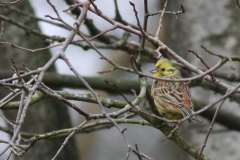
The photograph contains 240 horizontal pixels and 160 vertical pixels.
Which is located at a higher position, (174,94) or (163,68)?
(163,68)

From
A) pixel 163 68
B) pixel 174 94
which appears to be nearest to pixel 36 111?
pixel 163 68

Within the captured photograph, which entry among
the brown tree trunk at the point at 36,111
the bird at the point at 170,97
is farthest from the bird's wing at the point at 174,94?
the brown tree trunk at the point at 36,111

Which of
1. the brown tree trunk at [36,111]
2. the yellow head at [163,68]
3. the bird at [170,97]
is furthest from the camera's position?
the brown tree trunk at [36,111]

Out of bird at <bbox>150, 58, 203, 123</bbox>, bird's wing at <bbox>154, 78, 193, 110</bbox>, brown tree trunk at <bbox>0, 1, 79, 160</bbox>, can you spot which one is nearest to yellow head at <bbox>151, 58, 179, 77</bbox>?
bird at <bbox>150, 58, 203, 123</bbox>

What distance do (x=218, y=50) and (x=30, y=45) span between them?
12.7 ft

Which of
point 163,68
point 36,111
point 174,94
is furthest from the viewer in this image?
point 36,111

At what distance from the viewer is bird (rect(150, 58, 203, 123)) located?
566 centimetres

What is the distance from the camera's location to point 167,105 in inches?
227

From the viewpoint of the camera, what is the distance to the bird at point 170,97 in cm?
566

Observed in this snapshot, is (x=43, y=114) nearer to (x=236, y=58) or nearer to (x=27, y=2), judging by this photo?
(x=27, y=2)

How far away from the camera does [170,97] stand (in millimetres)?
5883

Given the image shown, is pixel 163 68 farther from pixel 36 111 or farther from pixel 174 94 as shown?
pixel 36 111

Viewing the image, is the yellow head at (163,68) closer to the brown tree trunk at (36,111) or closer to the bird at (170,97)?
the bird at (170,97)

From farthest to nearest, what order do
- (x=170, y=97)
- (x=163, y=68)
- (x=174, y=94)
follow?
(x=163, y=68) < (x=174, y=94) < (x=170, y=97)
